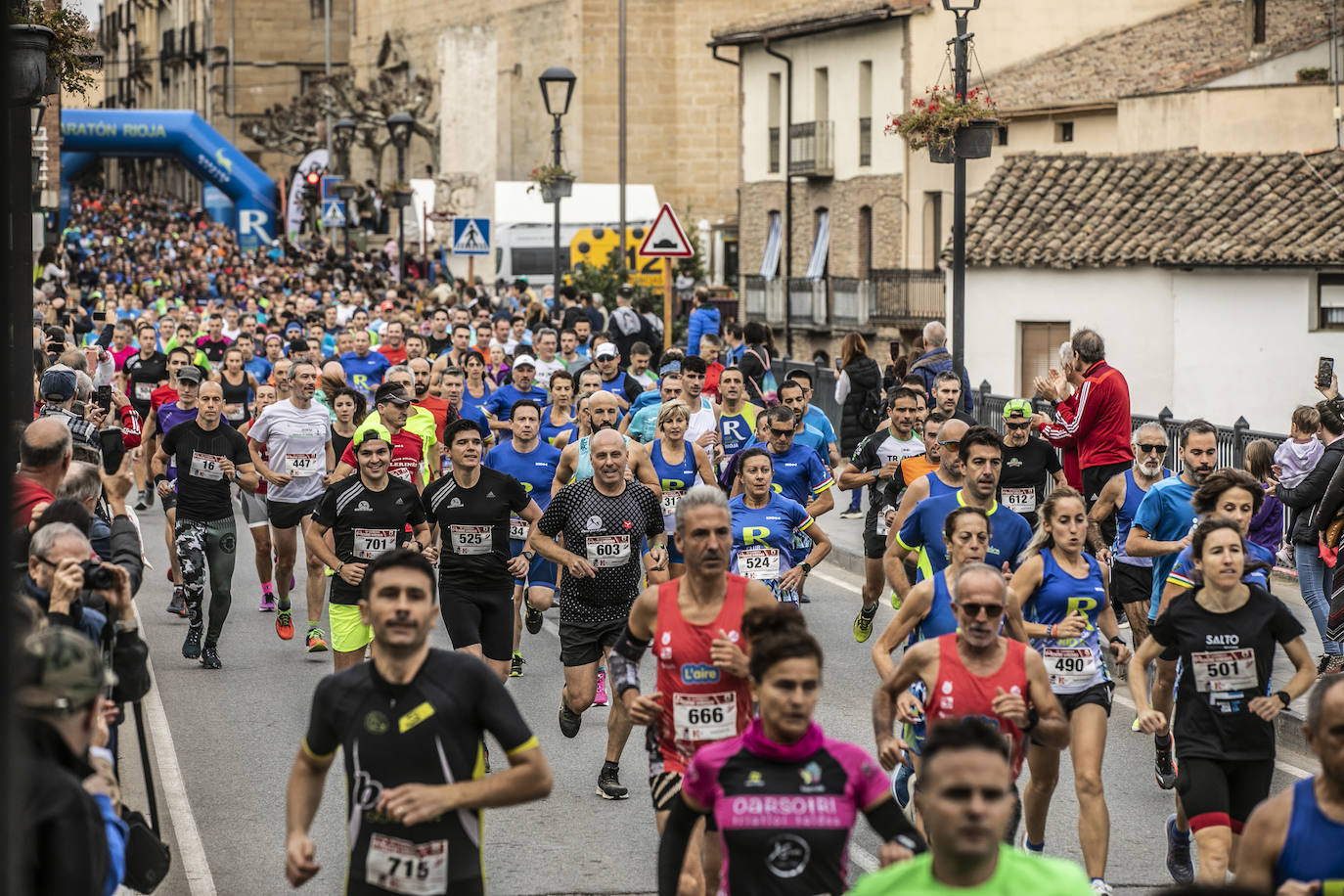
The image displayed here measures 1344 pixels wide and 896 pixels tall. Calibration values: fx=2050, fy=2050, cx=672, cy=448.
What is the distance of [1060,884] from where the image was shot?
431 cm

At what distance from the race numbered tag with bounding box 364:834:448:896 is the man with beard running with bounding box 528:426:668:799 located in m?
4.52

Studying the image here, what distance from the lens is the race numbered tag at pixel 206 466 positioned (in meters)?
13.2

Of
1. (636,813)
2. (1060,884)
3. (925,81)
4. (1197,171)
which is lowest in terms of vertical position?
(636,813)

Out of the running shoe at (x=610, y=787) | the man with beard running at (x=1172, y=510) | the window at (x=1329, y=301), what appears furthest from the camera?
the window at (x=1329, y=301)

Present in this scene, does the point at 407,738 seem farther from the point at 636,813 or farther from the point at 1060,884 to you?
the point at 636,813

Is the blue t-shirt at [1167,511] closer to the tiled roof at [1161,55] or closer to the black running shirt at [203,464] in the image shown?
the black running shirt at [203,464]

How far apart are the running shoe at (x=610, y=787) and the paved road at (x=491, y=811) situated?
73 millimetres

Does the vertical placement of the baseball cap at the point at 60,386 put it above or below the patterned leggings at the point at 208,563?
above

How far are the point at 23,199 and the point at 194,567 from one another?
2.60 meters

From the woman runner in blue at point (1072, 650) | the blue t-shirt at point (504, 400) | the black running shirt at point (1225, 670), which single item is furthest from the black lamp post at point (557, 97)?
the black running shirt at point (1225, 670)

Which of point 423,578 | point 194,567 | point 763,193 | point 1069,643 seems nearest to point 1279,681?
point 1069,643

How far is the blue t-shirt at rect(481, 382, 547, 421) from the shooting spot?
1633 cm

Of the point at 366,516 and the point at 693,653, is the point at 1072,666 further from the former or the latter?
the point at 366,516

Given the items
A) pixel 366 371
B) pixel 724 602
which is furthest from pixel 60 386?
pixel 366 371
